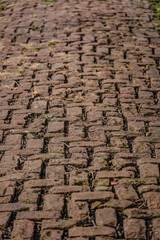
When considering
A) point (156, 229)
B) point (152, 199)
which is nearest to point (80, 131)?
point (152, 199)

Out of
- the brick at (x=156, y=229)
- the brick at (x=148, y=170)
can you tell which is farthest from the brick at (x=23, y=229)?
the brick at (x=148, y=170)

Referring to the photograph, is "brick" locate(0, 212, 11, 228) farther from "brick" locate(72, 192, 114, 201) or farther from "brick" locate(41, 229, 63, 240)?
"brick" locate(72, 192, 114, 201)

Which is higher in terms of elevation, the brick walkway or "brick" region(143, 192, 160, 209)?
the brick walkway

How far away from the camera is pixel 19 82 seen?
13.6 feet

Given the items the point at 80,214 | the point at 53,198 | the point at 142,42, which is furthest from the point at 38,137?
the point at 142,42

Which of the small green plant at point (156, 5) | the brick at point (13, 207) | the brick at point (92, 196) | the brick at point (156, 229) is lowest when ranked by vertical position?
the brick at point (156, 229)

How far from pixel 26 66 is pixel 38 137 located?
1758 millimetres

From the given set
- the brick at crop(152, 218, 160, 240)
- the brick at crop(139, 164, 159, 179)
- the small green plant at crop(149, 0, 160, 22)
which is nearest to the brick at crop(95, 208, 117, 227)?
the brick at crop(152, 218, 160, 240)

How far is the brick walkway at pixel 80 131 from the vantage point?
7.66ft

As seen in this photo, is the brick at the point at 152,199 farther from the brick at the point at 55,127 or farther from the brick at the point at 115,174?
the brick at the point at 55,127

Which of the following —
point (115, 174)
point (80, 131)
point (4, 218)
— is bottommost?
point (4, 218)

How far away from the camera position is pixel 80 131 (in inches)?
127

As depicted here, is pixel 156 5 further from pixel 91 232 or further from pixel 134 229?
pixel 91 232

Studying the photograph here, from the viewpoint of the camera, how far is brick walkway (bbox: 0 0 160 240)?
2.34 metres
